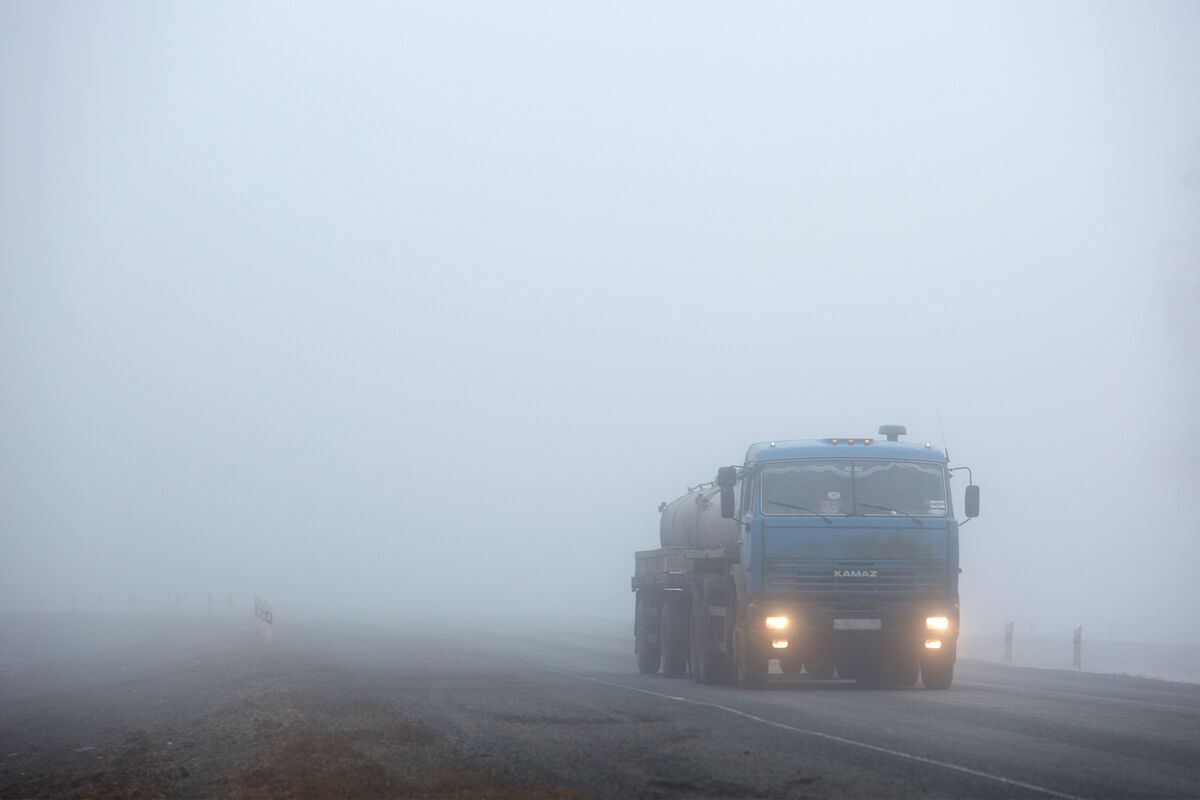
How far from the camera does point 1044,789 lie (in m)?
9.13

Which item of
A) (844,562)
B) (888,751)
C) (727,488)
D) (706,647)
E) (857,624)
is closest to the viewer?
(888,751)

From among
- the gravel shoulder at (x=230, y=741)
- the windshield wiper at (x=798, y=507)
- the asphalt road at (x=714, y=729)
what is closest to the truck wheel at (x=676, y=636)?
the asphalt road at (x=714, y=729)

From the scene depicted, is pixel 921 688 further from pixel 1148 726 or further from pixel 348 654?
pixel 348 654

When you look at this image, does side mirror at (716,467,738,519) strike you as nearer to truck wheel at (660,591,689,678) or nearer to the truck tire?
the truck tire

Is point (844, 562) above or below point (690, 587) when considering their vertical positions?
above

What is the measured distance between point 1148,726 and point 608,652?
2204 cm

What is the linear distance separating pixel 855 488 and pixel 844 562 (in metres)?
1.17

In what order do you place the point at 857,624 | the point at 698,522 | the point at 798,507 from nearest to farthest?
1. the point at 857,624
2. the point at 798,507
3. the point at 698,522

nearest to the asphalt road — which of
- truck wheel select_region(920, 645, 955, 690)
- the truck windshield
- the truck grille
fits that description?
truck wheel select_region(920, 645, 955, 690)

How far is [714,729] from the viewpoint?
12891 mm

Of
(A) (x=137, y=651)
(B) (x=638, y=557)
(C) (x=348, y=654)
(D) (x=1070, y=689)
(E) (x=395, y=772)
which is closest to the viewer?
(E) (x=395, y=772)

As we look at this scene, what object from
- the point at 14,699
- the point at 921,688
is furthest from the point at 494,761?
the point at 14,699

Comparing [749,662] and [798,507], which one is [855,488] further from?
[749,662]

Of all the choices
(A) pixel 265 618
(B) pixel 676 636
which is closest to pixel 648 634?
(B) pixel 676 636
